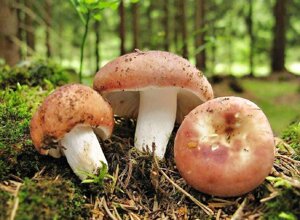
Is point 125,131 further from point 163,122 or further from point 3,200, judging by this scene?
point 3,200

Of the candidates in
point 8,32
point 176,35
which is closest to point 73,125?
point 8,32

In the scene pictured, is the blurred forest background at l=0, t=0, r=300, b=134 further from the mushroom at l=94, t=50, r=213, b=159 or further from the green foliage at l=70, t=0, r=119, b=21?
the mushroom at l=94, t=50, r=213, b=159

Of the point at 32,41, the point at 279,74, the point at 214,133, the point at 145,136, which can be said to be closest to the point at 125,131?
the point at 145,136

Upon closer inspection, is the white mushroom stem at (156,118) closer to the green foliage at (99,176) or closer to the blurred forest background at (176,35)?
the green foliage at (99,176)

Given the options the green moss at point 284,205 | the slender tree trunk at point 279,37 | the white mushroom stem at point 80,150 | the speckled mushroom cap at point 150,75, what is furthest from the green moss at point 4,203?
the slender tree trunk at point 279,37

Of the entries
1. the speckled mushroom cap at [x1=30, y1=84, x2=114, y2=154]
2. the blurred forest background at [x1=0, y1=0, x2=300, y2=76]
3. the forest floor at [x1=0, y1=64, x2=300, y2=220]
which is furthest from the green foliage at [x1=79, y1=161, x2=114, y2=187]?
the blurred forest background at [x1=0, y1=0, x2=300, y2=76]

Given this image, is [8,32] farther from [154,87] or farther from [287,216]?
[287,216]
